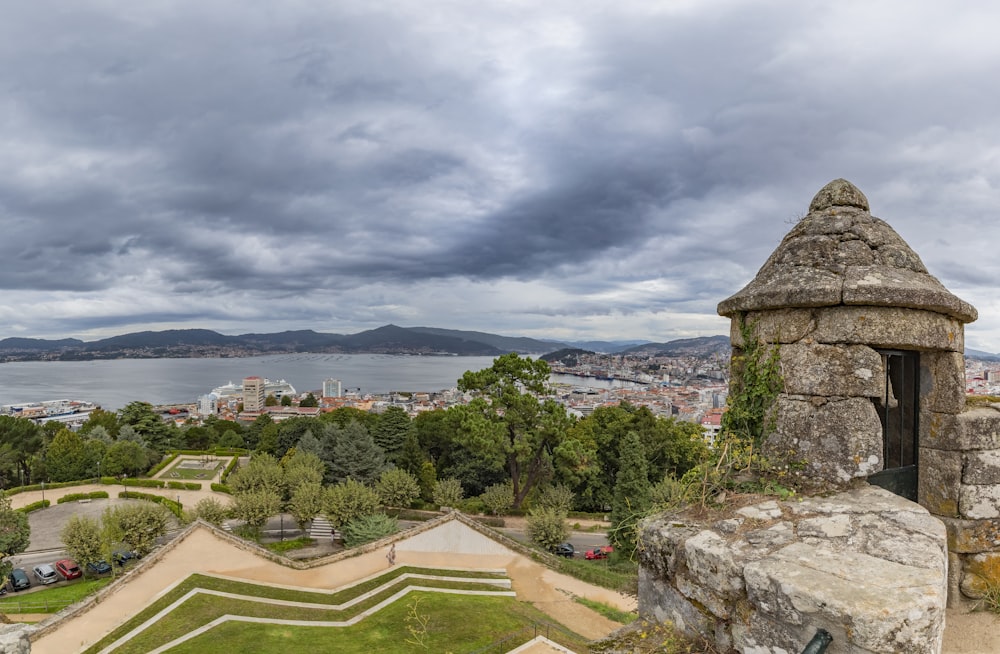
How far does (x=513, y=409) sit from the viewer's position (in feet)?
70.6

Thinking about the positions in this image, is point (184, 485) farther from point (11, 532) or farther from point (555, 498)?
point (555, 498)

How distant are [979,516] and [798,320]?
1.80 metres

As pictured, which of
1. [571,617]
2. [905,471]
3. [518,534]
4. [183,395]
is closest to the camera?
[905,471]

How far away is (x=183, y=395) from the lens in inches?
4828

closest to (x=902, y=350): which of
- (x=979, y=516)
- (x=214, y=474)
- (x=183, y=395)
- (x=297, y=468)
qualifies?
(x=979, y=516)

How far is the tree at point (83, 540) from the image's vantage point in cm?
1769

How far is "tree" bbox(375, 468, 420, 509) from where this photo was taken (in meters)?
24.1

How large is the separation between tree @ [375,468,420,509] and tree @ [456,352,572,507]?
14.9ft

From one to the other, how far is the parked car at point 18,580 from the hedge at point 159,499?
5020 millimetres

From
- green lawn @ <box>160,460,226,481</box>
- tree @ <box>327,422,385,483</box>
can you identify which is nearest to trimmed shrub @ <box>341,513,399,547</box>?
tree @ <box>327,422,385,483</box>

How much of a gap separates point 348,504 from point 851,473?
1963cm

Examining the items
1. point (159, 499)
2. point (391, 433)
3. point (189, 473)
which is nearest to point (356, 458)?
point (391, 433)

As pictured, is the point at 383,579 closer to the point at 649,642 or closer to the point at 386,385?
the point at 649,642

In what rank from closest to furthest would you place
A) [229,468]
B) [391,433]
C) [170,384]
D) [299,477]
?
[299,477], [391,433], [229,468], [170,384]
